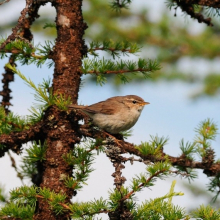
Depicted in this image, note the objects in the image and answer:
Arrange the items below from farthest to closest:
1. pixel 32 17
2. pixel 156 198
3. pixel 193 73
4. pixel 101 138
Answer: pixel 193 73 → pixel 32 17 → pixel 101 138 → pixel 156 198

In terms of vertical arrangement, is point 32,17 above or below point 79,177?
above

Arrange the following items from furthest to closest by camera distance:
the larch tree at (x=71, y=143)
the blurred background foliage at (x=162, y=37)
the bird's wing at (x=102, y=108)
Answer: the blurred background foliage at (x=162, y=37) < the bird's wing at (x=102, y=108) < the larch tree at (x=71, y=143)

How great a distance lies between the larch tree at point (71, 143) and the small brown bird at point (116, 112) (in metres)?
0.37

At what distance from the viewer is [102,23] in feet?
44.4

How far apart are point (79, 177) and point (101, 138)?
360mm

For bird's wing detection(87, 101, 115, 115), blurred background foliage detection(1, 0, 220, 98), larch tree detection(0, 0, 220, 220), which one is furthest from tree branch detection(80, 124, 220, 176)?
blurred background foliage detection(1, 0, 220, 98)

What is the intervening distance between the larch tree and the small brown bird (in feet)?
1.20

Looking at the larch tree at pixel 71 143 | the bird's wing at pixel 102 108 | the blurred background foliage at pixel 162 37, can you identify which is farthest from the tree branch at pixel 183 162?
the blurred background foliage at pixel 162 37

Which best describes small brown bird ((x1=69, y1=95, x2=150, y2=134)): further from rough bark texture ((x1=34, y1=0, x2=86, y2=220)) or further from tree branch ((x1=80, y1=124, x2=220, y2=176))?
tree branch ((x1=80, y1=124, x2=220, y2=176))

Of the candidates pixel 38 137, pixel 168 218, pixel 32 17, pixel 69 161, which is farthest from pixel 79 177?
pixel 32 17

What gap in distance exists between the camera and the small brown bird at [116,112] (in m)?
4.65

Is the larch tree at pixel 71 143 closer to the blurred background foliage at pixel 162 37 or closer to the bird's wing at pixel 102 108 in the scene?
the bird's wing at pixel 102 108

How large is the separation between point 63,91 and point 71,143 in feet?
1.50

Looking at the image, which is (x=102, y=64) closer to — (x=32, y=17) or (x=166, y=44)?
(x=32, y=17)
